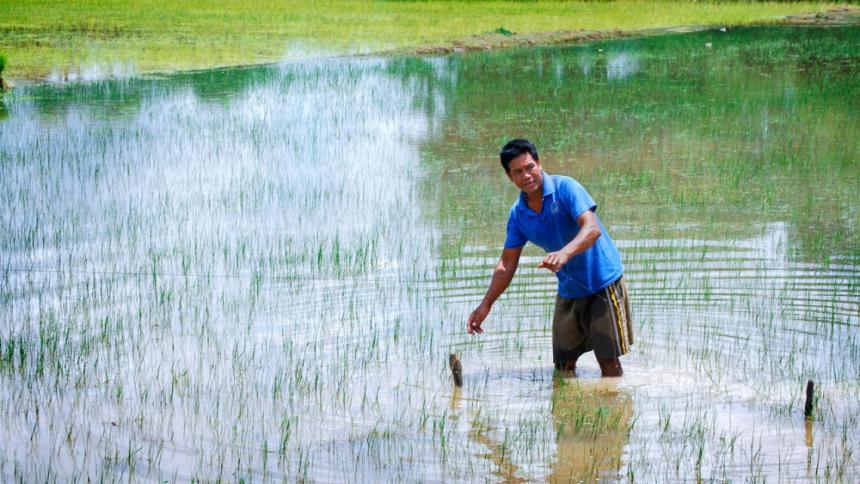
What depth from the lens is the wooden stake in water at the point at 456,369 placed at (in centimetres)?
464

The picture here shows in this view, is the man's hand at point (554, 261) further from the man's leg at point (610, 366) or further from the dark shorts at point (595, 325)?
the man's leg at point (610, 366)

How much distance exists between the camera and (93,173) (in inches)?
376

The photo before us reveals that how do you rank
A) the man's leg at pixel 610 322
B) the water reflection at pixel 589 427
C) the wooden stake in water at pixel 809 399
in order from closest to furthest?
the water reflection at pixel 589 427 < the wooden stake in water at pixel 809 399 < the man's leg at pixel 610 322

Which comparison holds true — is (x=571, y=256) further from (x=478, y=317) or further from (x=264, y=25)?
(x=264, y=25)

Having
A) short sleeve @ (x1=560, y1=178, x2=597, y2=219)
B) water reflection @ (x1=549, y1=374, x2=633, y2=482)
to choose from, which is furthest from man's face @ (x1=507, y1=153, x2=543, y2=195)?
water reflection @ (x1=549, y1=374, x2=633, y2=482)

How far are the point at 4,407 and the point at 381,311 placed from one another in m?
1.94

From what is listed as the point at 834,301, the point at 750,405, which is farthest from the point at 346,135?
the point at 750,405

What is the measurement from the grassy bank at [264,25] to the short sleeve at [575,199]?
13167 mm

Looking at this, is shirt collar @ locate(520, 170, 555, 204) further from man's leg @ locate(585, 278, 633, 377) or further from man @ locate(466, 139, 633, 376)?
man's leg @ locate(585, 278, 633, 377)

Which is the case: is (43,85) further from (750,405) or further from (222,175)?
(750,405)

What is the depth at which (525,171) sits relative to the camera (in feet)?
14.2

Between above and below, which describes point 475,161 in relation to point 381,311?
above

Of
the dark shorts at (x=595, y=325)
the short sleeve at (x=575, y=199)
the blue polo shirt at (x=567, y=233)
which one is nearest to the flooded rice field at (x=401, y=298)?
the dark shorts at (x=595, y=325)

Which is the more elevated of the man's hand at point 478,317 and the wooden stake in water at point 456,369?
the man's hand at point 478,317
